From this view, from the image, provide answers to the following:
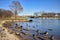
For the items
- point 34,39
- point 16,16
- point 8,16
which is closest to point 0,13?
point 8,16

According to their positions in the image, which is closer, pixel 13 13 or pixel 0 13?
pixel 0 13

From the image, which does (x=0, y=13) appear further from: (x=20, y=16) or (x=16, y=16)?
(x=20, y=16)

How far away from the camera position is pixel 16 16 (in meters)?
46.8

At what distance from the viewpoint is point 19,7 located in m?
45.8

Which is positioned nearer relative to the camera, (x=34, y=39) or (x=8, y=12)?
(x=34, y=39)

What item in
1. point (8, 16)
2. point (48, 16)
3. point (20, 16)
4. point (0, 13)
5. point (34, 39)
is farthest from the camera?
point (48, 16)

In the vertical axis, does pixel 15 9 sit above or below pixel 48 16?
above

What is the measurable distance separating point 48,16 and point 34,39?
255 feet

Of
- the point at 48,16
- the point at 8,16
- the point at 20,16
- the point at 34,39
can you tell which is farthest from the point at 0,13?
the point at 48,16

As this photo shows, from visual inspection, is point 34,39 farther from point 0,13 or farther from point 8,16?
point 8,16

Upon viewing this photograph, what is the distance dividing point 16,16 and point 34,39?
35.6m

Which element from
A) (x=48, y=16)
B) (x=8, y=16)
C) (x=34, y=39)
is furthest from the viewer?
(x=48, y=16)

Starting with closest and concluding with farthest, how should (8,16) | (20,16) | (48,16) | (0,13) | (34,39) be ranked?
(34,39) → (0,13) → (8,16) → (20,16) → (48,16)

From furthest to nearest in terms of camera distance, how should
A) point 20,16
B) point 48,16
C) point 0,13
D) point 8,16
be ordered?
point 48,16 < point 20,16 < point 8,16 < point 0,13
